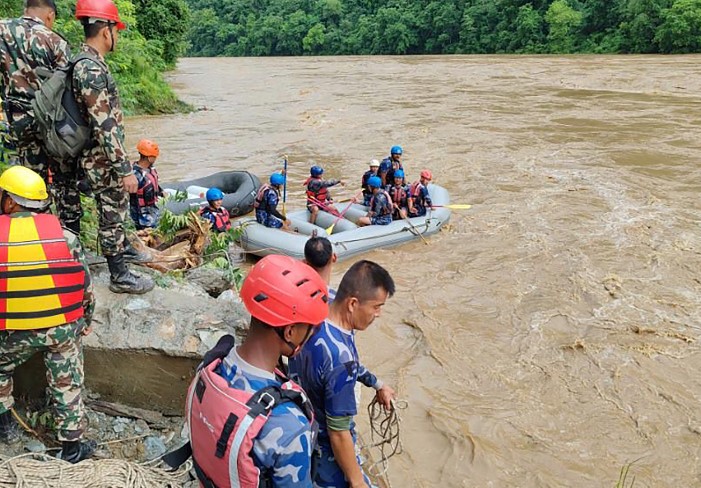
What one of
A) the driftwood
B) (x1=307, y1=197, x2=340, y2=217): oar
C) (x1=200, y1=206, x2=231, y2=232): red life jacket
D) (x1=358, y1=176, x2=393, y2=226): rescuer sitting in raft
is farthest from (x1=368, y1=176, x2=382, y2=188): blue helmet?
the driftwood

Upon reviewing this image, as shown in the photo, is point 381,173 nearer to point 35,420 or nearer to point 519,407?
point 519,407

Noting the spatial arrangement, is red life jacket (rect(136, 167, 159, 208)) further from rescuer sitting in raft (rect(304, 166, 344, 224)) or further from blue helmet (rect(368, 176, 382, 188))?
blue helmet (rect(368, 176, 382, 188))

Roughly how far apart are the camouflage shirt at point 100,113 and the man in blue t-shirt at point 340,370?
62.5 inches

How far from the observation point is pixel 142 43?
18.8 metres

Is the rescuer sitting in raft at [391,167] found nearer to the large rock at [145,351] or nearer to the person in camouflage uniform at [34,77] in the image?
the person in camouflage uniform at [34,77]

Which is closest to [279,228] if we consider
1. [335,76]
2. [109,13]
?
[109,13]

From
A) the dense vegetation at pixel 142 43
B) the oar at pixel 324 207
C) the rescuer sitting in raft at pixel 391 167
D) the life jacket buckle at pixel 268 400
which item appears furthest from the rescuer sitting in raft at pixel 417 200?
the life jacket buckle at pixel 268 400

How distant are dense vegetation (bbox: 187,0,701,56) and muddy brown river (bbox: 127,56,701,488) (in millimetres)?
17086

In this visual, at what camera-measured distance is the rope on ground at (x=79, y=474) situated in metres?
2.33

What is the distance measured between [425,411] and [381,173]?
213 inches

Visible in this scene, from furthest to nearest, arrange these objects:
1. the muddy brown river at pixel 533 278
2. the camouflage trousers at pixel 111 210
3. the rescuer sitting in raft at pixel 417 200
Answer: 1. the rescuer sitting in raft at pixel 417 200
2. the muddy brown river at pixel 533 278
3. the camouflage trousers at pixel 111 210

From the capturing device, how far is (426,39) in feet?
161

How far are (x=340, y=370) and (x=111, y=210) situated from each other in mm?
1889

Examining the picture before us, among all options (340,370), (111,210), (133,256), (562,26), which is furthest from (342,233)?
(562,26)
